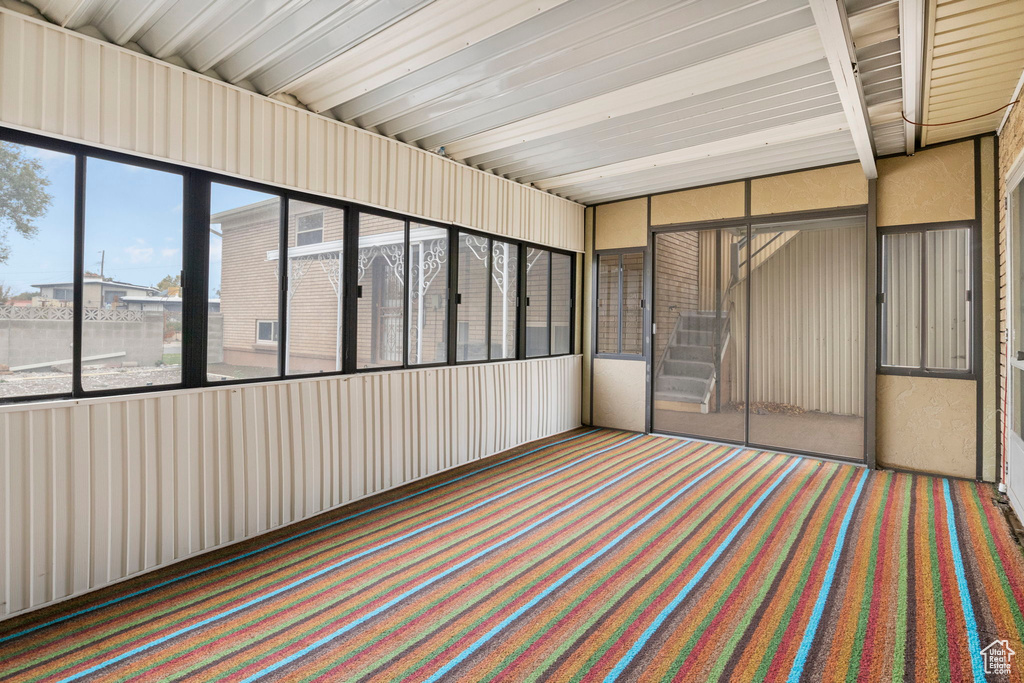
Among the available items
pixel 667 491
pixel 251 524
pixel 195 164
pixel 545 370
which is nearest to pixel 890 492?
pixel 667 491

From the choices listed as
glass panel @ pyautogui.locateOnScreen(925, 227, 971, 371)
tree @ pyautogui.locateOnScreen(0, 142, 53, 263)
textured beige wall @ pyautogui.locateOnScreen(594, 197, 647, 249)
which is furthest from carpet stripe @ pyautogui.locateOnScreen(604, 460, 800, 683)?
textured beige wall @ pyautogui.locateOnScreen(594, 197, 647, 249)

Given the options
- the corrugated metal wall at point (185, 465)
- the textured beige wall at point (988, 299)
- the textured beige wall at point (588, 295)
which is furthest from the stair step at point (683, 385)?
the corrugated metal wall at point (185, 465)

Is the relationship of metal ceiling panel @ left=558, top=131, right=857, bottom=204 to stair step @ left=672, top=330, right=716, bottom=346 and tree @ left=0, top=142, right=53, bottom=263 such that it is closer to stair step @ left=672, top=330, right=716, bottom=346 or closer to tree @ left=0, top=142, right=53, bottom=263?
stair step @ left=672, top=330, right=716, bottom=346

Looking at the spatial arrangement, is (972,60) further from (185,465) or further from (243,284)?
(185,465)

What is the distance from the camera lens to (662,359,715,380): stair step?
583cm

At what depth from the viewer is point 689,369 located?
5961 millimetres

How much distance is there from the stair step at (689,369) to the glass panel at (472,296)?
2336 mm

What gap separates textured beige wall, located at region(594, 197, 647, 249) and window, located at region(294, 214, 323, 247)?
12.8 feet

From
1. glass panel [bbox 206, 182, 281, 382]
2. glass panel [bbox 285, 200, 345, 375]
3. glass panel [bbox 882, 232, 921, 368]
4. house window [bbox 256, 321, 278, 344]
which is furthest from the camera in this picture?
glass panel [bbox 882, 232, 921, 368]

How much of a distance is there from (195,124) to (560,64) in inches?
86.2

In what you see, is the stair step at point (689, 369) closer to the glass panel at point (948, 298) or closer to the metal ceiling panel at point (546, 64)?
the glass panel at point (948, 298)

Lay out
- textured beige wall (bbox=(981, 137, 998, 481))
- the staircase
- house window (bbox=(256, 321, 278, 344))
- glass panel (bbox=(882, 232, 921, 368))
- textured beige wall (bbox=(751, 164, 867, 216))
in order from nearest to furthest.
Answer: house window (bbox=(256, 321, 278, 344)) < textured beige wall (bbox=(981, 137, 998, 481)) < glass panel (bbox=(882, 232, 921, 368)) < textured beige wall (bbox=(751, 164, 867, 216)) < the staircase

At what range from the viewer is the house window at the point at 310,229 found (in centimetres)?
356

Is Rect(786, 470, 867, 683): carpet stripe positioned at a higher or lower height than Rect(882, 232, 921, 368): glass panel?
lower
